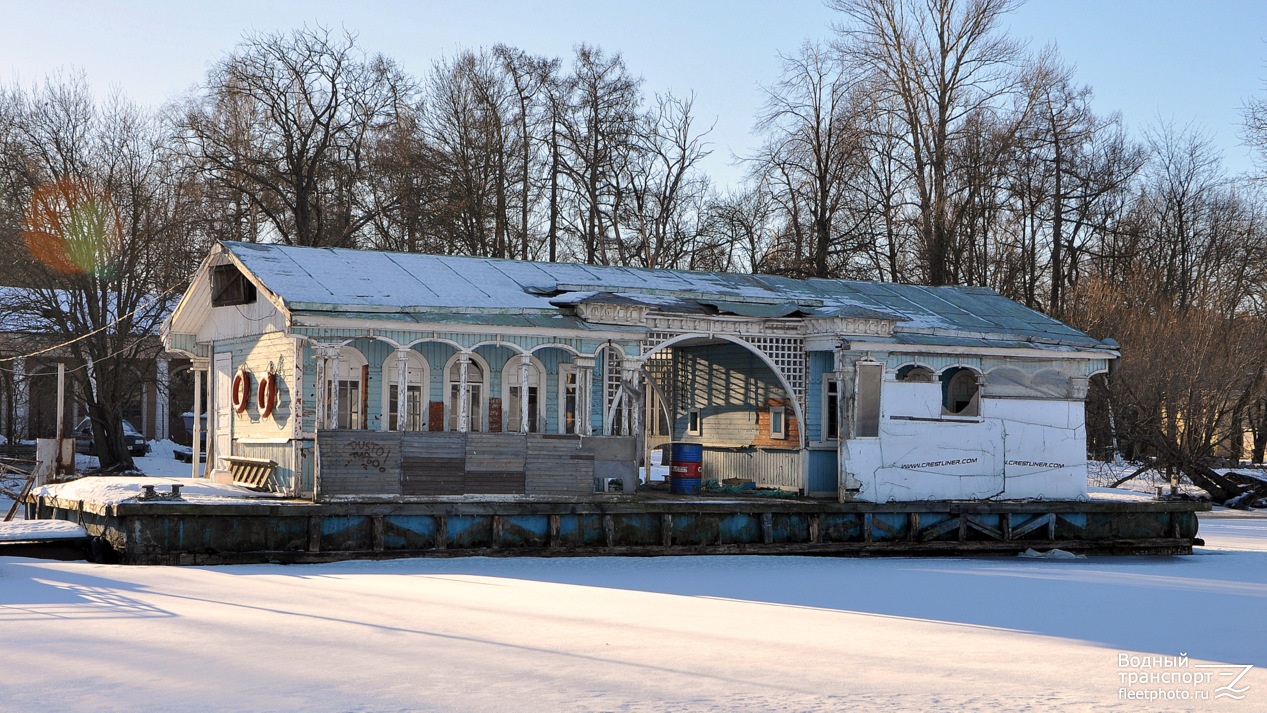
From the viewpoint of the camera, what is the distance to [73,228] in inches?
1341

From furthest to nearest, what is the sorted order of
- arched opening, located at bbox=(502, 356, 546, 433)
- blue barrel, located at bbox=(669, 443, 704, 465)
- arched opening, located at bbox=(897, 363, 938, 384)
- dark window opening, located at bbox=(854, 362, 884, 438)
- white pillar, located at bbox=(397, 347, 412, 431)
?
blue barrel, located at bbox=(669, 443, 704, 465)
arched opening, located at bbox=(897, 363, 938, 384)
dark window opening, located at bbox=(854, 362, 884, 438)
arched opening, located at bbox=(502, 356, 546, 433)
white pillar, located at bbox=(397, 347, 412, 431)

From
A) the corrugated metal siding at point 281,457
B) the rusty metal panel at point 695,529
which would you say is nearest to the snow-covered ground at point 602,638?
the rusty metal panel at point 695,529

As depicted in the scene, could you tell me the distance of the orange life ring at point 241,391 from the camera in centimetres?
2225

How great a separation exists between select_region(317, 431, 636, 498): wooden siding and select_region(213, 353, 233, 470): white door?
4.85 meters

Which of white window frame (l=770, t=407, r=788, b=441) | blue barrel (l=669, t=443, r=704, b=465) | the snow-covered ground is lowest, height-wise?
the snow-covered ground

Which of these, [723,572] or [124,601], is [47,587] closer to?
[124,601]

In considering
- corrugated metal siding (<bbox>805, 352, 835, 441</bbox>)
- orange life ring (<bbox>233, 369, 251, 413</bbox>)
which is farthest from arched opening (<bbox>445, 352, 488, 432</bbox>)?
corrugated metal siding (<bbox>805, 352, 835, 441</bbox>)

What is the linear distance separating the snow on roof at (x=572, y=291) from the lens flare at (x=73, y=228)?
1431cm

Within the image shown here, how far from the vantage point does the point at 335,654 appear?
10.9 meters

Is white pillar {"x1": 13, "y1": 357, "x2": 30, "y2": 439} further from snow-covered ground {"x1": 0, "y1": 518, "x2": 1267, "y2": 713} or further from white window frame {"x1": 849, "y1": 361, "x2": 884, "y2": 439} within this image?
white window frame {"x1": 849, "y1": 361, "x2": 884, "y2": 439}

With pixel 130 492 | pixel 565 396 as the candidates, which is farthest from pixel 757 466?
pixel 130 492

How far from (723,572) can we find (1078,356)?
942cm

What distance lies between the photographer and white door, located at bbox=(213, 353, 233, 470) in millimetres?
23203

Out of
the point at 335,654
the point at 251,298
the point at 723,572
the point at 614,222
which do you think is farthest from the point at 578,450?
the point at 614,222
